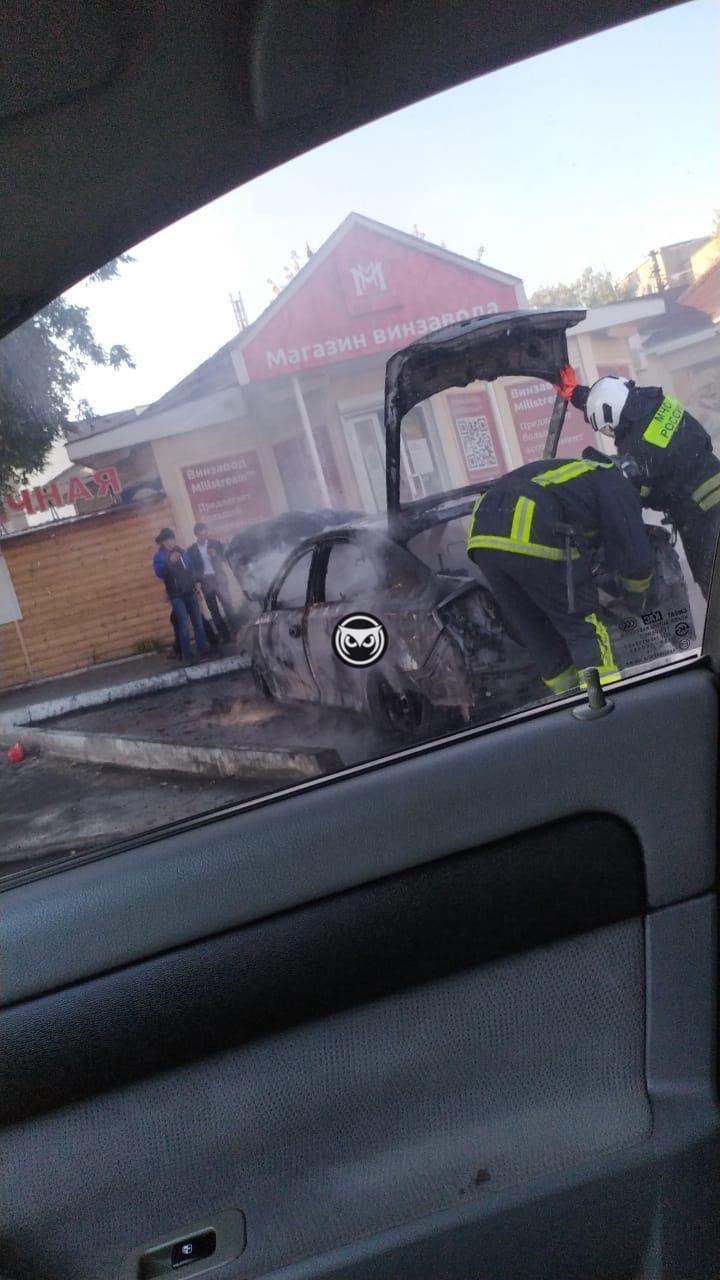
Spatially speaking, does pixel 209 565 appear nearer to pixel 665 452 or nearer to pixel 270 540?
pixel 270 540

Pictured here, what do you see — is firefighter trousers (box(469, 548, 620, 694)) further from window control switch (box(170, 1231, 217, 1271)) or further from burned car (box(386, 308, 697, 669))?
window control switch (box(170, 1231, 217, 1271))

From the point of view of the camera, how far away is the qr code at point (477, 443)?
2.35 metres

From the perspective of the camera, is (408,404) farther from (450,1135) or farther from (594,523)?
(450,1135)

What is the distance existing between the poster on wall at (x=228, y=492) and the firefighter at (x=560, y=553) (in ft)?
1.46

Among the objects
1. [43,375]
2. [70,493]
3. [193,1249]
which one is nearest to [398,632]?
[70,493]

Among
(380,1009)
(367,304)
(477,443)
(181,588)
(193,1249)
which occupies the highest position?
(367,304)

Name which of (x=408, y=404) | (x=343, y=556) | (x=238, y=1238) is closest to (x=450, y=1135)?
(x=238, y=1238)

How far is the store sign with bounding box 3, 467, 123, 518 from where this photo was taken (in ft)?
7.46

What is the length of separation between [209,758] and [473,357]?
0.98m

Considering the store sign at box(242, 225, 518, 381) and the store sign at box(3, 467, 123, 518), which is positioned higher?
the store sign at box(242, 225, 518, 381)

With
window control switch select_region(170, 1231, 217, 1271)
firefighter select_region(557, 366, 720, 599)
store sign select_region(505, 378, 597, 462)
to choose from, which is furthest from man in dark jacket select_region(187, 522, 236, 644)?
window control switch select_region(170, 1231, 217, 1271)

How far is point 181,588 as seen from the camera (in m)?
2.34

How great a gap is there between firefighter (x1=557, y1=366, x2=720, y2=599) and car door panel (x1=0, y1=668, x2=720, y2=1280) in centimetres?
30

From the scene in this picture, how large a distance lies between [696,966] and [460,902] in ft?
1.54
